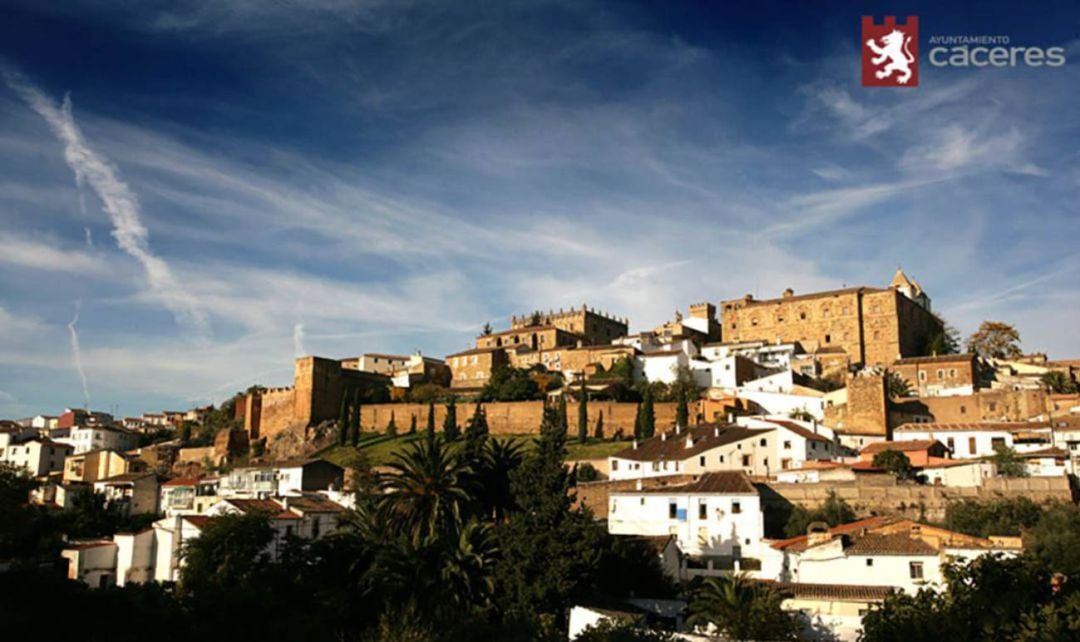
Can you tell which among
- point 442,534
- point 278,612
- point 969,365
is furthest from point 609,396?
point 278,612

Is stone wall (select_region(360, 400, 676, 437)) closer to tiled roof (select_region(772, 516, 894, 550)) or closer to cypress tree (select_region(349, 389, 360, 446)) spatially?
cypress tree (select_region(349, 389, 360, 446))

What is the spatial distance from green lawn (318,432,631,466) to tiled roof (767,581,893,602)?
2516 centimetres

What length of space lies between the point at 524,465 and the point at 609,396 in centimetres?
3005

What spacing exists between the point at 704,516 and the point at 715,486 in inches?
48.3

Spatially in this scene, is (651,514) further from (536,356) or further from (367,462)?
(536,356)

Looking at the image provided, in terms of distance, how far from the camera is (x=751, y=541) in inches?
1312

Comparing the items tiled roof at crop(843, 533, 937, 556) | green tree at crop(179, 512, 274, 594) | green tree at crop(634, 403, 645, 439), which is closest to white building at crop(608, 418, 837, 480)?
green tree at crop(634, 403, 645, 439)

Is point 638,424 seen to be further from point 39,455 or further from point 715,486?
point 39,455

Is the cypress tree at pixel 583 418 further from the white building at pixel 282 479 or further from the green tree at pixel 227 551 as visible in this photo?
the green tree at pixel 227 551

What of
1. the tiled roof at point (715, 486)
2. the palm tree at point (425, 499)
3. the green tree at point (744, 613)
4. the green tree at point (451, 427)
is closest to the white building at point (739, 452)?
the tiled roof at point (715, 486)

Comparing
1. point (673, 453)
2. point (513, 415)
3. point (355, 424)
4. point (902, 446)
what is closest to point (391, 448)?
point (355, 424)

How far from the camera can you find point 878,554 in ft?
90.5

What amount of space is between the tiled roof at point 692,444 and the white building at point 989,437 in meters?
8.28

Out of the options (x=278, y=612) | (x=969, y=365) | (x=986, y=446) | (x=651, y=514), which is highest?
(x=969, y=365)
